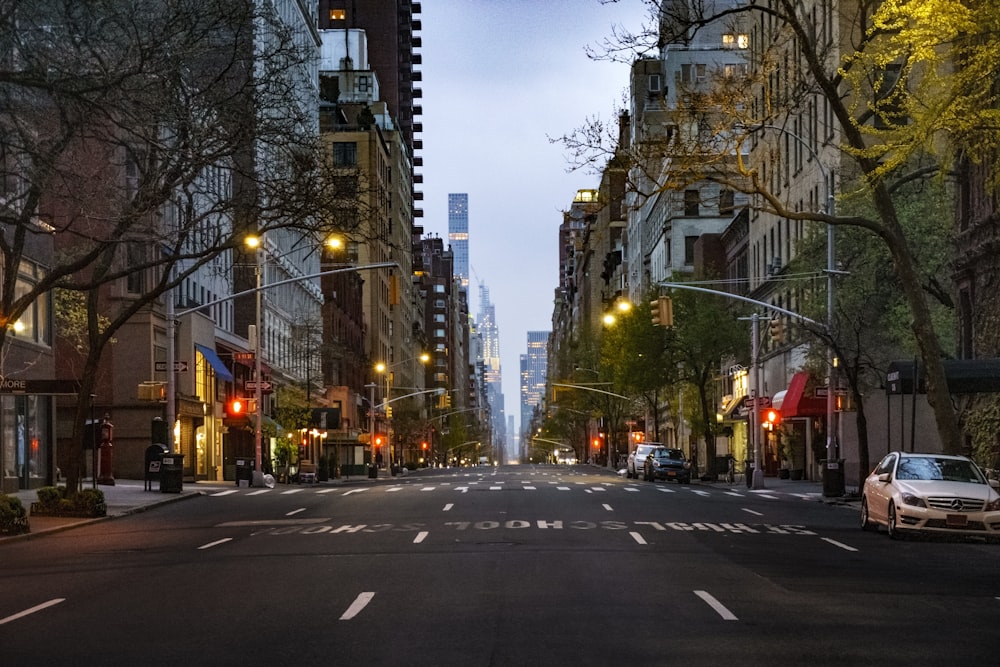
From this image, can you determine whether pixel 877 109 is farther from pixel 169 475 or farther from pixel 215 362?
pixel 215 362

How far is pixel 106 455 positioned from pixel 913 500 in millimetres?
39378

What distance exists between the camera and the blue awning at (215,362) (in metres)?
67.0

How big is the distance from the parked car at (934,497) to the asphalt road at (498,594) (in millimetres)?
497

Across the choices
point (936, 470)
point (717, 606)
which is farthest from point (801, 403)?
point (717, 606)

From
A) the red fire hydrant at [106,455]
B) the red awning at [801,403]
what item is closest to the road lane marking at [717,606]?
the red fire hydrant at [106,455]

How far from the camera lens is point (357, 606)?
47.2 feet

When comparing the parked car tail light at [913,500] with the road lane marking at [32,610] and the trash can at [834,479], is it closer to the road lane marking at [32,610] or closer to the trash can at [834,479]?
the road lane marking at [32,610]

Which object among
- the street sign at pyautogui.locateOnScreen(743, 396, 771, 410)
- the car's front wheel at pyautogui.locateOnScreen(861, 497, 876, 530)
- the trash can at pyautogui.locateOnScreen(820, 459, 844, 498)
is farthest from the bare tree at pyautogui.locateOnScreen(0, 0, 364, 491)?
the street sign at pyautogui.locateOnScreen(743, 396, 771, 410)

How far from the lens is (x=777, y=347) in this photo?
240ft

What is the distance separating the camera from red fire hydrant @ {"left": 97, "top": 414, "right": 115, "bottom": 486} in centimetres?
5341

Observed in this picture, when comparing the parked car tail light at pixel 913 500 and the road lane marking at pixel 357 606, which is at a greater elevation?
the parked car tail light at pixel 913 500

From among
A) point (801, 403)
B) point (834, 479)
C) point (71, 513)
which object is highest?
point (801, 403)

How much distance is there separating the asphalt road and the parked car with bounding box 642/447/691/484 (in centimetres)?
3427

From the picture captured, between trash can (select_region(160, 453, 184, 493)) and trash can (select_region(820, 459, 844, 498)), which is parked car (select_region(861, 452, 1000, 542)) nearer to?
trash can (select_region(820, 459, 844, 498))
